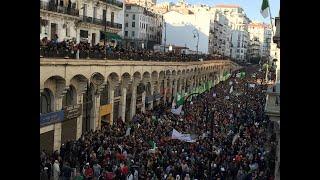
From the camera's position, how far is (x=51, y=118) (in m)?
19.8

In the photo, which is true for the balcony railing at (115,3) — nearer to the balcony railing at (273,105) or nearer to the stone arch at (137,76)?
the stone arch at (137,76)

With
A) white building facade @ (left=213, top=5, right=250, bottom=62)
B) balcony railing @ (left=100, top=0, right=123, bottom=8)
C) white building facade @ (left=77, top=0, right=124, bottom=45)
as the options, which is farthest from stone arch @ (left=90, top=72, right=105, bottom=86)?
white building facade @ (left=213, top=5, right=250, bottom=62)

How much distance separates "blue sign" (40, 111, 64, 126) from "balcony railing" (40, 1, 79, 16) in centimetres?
789

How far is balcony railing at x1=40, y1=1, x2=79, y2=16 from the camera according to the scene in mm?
26353

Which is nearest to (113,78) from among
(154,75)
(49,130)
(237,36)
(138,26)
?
(49,130)

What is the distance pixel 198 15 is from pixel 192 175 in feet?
242

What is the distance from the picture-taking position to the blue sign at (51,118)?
18484mm

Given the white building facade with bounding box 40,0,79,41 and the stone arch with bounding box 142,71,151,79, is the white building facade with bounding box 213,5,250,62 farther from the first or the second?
the white building facade with bounding box 40,0,79,41

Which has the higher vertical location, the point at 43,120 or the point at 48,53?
the point at 48,53

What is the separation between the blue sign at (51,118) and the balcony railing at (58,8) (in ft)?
25.9
